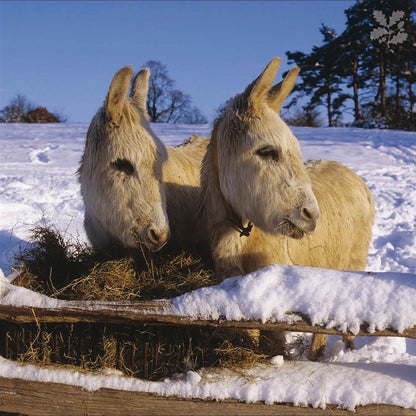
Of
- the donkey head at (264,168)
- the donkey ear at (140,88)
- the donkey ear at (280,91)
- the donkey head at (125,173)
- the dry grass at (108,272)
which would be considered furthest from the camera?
the donkey ear at (140,88)

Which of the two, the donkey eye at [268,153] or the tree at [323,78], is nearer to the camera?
the donkey eye at [268,153]

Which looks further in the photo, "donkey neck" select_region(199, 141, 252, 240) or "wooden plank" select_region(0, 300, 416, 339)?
"donkey neck" select_region(199, 141, 252, 240)

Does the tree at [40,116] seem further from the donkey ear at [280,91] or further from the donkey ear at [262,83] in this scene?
the donkey ear at [262,83]

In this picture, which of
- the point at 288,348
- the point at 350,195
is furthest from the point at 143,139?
the point at 350,195

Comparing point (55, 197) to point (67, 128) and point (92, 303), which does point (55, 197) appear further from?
point (67, 128)

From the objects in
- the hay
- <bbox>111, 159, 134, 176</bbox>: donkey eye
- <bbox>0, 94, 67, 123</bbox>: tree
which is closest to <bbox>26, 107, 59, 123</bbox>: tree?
<bbox>0, 94, 67, 123</bbox>: tree

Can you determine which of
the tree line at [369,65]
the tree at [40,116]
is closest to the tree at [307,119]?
the tree line at [369,65]

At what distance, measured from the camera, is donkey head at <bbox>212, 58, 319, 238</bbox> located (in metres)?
2.60

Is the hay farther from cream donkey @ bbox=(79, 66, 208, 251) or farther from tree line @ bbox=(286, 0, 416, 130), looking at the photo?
tree line @ bbox=(286, 0, 416, 130)

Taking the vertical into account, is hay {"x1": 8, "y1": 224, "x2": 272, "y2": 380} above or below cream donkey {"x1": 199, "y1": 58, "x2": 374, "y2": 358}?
below

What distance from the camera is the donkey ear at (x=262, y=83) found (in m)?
2.67

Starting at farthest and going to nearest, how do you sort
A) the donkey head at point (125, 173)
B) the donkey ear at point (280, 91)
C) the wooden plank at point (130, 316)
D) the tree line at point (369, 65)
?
1. the tree line at point (369, 65)
2. the donkey ear at point (280, 91)
3. the donkey head at point (125, 173)
4. the wooden plank at point (130, 316)

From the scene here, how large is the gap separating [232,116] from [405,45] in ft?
83.2

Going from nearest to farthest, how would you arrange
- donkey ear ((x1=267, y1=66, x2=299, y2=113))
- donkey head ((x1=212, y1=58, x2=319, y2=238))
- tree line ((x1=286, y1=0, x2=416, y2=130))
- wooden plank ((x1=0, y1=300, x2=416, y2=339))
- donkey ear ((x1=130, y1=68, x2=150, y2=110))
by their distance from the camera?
1. wooden plank ((x1=0, y1=300, x2=416, y2=339))
2. donkey head ((x1=212, y1=58, x2=319, y2=238))
3. donkey ear ((x1=267, y1=66, x2=299, y2=113))
4. donkey ear ((x1=130, y1=68, x2=150, y2=110))
5. tree line ((x1=286, y1=0, x2=416, y2=130))
